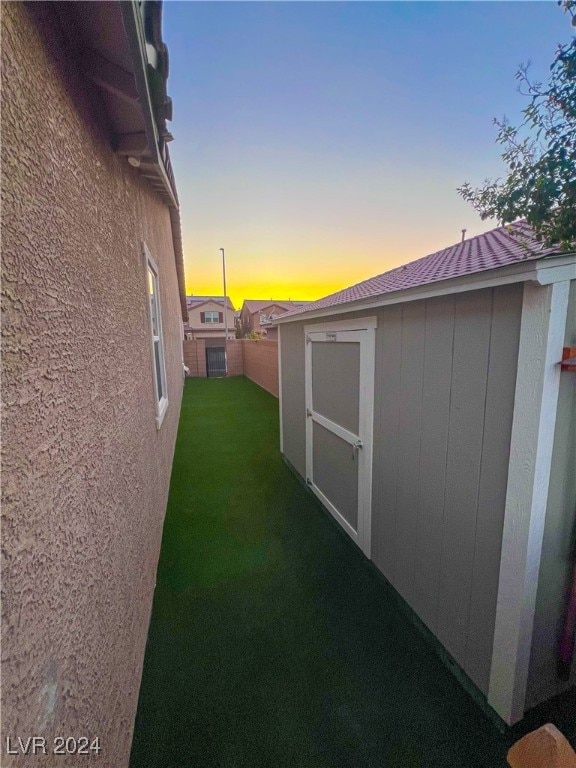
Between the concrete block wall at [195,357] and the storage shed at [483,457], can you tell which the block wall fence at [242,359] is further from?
the storage shed at [483,457]

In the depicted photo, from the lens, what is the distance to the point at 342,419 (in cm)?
356

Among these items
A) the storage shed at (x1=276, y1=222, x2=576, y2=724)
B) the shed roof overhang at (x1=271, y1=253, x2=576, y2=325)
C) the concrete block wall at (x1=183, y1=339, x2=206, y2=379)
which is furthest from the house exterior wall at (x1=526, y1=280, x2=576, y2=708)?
the concrete block wall at (x1=183, y1=339, x2=206, y2=379)

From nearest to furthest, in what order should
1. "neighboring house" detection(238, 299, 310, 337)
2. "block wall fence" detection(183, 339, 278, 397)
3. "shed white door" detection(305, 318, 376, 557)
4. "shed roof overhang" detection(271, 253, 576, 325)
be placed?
"shed roof overhang" detection(271, 253, 576, 325) → "shed white door" detection(305, 318, 376, 557) → "block wall fence" detection(183, 339, 278, 397) → "neighboring house" detection(238, 299, 310, 337)

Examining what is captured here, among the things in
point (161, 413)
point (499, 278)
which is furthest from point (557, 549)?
point (161, 413)

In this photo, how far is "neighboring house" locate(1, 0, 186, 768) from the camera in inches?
30.1

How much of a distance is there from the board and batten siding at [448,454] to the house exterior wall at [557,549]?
209 millimetres

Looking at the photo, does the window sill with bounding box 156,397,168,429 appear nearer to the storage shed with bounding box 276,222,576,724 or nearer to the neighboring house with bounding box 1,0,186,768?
the neighboring house with bounding box 1,0,186,768

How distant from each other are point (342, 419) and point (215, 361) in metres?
17.2

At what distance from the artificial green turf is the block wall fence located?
9238 mm

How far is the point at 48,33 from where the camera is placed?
3.42 feet

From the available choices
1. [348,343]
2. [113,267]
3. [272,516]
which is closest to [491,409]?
[348,343]

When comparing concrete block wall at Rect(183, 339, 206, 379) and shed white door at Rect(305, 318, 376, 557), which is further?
concrete block wall at Rect(183, 339, 206, 379)

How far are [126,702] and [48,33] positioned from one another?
280 centimetres

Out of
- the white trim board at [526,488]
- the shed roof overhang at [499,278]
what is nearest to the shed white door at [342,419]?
the shed roof overhang at [499,278]
